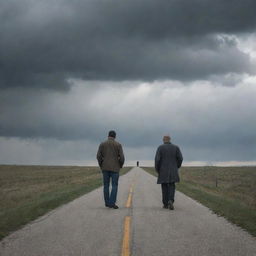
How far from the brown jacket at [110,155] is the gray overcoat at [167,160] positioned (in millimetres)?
1276

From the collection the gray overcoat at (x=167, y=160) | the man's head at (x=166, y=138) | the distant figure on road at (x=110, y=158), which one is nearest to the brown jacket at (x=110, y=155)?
the distant figure on road at (x=110, y=158)

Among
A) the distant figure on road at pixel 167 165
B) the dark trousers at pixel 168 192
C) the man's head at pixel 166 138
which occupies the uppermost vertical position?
the man's head at pixel 166 138

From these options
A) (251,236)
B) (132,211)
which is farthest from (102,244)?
(132,211)

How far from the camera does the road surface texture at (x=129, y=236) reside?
21.7ft

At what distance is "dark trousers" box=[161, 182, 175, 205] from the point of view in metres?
12.7

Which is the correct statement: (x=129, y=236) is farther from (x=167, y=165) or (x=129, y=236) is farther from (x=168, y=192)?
(x=167, y=165)

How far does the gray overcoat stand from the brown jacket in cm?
128

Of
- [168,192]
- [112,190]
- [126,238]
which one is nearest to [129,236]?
[126,238]

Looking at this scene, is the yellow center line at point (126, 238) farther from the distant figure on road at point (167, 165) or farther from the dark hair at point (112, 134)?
the dark hair at point (112, 134)

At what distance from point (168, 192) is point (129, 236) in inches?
204

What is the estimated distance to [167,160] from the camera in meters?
13.2

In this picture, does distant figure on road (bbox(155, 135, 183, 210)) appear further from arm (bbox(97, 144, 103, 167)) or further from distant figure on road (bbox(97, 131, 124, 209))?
arm (bbox(97, 144, 103, 167))

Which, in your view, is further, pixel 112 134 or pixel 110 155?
pixel 112 134

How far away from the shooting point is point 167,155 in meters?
13.3
